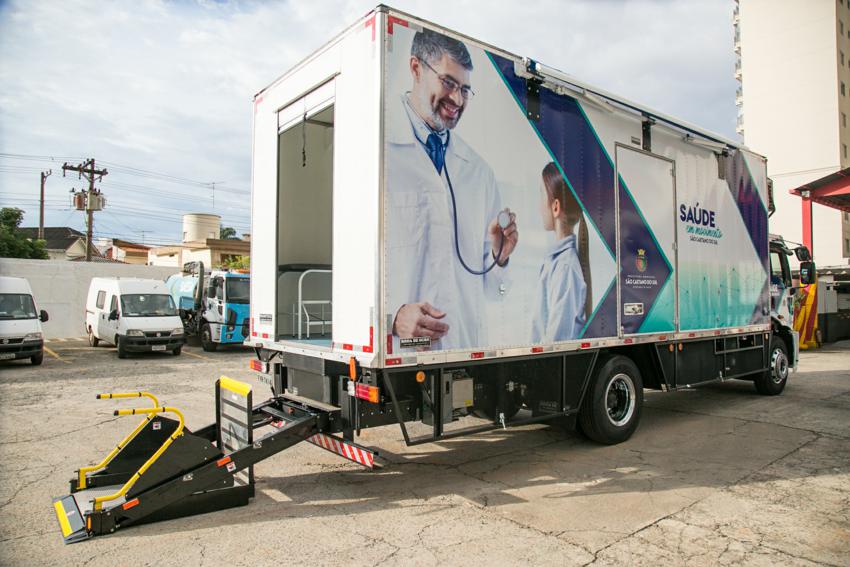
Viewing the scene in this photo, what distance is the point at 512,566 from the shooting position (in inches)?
145

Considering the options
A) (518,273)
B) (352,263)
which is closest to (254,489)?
(352,263)

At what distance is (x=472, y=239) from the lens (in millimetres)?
5059

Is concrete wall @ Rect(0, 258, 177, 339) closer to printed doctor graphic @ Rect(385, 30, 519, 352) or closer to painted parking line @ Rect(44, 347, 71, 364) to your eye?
painted parking line @ Rect(44, 347, 71, 364)

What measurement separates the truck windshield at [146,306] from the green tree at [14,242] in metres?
18.9

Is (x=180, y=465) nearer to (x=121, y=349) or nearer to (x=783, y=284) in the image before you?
(x=783, y=284)

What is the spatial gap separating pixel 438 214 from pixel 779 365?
826cm

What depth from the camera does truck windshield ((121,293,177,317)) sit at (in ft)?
51.8

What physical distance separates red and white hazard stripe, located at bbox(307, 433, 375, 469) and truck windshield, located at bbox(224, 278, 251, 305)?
12.9 metres

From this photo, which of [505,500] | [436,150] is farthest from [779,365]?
[436,150]

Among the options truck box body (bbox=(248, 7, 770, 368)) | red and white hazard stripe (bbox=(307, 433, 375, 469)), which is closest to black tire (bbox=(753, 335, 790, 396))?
truck box body (bbox=(248, 7, 770, 368))

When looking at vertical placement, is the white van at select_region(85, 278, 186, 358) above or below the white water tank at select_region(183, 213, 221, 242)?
below

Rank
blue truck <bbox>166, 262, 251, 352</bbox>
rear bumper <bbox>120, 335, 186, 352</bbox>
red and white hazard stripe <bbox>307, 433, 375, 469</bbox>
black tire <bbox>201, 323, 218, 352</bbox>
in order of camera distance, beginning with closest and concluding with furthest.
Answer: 1. red and white hazard stripe <bbox>307, 433, 375, 469</bbox>
2. rear bumper <bbox>120, 335, 186, 352</bbox>
3. blue truck <bbox>166, 262, 251, 352</bbox>
4. black tire <bbox>201, 323, 218, 352</bbox>

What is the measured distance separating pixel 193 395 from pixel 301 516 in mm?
6225

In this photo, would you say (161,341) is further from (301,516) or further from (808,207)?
(808,207)
